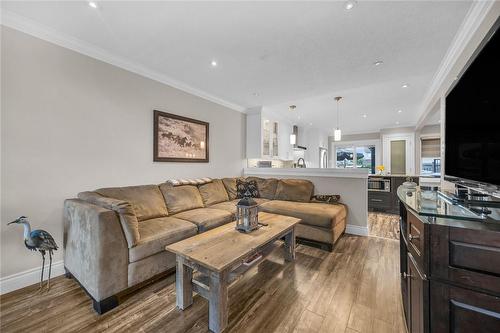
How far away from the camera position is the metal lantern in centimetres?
205

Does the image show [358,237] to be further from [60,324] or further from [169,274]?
[60,324]

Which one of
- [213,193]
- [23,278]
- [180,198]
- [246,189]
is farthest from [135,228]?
[246,189]

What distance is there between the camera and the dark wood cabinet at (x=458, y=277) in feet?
2.55

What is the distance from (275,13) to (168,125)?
2228 mm

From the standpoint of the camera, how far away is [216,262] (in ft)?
4.67

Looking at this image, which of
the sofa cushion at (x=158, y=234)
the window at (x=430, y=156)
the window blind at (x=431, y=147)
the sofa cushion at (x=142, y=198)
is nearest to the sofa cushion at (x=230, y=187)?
the sofa cushion at (x=142, y=198)

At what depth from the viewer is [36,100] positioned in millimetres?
2045

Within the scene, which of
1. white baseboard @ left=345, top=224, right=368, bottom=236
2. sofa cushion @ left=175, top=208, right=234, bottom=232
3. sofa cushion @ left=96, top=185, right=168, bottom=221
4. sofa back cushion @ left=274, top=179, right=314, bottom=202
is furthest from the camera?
sofa back cushion @ left=274, top=179, right=314, bottom=202

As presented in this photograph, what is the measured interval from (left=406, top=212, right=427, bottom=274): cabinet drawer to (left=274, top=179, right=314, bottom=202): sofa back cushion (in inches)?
97.8

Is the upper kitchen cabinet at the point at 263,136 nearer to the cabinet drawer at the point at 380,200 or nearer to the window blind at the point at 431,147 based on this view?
the cabinet drawer at the point at 380,200

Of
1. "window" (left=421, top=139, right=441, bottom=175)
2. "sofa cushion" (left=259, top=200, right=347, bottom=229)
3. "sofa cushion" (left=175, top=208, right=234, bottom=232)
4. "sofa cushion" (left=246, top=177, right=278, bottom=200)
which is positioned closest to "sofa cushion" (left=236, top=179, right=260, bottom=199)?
"sofa cushion" (left=246, top=177, right=278, bottom=200)

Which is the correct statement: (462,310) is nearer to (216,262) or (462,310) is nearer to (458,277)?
(458,277)

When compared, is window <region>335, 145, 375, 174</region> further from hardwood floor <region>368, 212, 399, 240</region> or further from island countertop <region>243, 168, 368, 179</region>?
island countertop <region>243, 168, 368, 179</region>

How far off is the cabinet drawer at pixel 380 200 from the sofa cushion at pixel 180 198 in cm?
419
